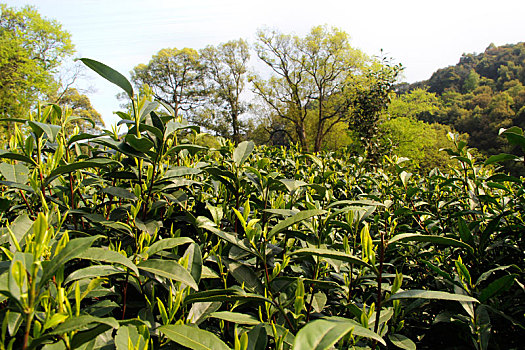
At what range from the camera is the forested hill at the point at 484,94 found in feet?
130

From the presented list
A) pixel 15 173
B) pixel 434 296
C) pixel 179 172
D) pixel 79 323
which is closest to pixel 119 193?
pixel 179 172

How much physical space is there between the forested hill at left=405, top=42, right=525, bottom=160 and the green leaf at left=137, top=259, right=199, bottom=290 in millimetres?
38869

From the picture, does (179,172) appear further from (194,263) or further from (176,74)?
(176,74)

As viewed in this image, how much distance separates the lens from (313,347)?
46 centimetres

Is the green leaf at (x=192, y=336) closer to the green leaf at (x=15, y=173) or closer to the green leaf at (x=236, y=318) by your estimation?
the green leaf at (x=236, y=318)

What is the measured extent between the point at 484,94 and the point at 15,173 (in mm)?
61490

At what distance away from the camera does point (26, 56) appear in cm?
2619

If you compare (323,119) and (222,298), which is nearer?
(222,298)

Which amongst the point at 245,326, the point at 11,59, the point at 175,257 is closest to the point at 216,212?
the point at 175,257

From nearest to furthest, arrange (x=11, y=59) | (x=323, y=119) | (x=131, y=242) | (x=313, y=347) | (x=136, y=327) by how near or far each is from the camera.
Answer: (x=313, y=347), (x=136, y=327), (x=131, y=242), (x=11, y=59), (x=323, y=119)

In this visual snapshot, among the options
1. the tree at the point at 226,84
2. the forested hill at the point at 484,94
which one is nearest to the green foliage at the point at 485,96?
the forested hill at the point at 484,94

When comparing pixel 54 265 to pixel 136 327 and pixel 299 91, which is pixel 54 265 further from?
pixel 299 91

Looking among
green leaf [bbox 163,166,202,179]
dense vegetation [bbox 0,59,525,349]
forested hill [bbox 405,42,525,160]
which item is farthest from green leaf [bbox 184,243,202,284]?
forested hill [bbox 405,42,525,160]

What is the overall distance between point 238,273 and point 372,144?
33.7 feet
